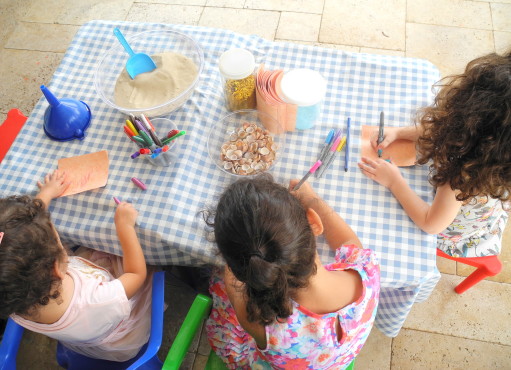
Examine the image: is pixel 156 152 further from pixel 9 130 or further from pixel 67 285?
pixel 9 130

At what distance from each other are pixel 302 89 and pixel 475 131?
1.45 feet

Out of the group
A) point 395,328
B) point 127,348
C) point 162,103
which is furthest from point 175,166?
point 395,328

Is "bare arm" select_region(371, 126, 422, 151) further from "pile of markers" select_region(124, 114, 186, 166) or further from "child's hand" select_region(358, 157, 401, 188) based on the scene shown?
"pile of markers" select_region(124, 114, 186, 166)

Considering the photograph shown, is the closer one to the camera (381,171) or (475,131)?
(475,131)

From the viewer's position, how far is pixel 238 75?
3.50 ft

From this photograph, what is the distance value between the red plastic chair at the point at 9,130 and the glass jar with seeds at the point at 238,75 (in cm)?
79

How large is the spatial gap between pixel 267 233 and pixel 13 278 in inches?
23.5

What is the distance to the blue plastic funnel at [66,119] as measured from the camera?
3.73 feet

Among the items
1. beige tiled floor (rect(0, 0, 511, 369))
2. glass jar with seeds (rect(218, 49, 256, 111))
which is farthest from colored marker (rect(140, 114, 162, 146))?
beige tiled floor (rect(0, 0, 511, 369))

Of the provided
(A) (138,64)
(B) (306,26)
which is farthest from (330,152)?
(B) (306,26)

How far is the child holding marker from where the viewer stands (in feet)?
2.84

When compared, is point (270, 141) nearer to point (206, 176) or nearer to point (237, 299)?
point (206, 176)

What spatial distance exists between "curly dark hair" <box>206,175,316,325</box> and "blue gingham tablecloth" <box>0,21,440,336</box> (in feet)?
0.74

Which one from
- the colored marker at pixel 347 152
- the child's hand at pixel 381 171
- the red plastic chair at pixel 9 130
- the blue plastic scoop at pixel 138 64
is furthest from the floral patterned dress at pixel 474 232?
the red plastic chair at pixel 9 130
